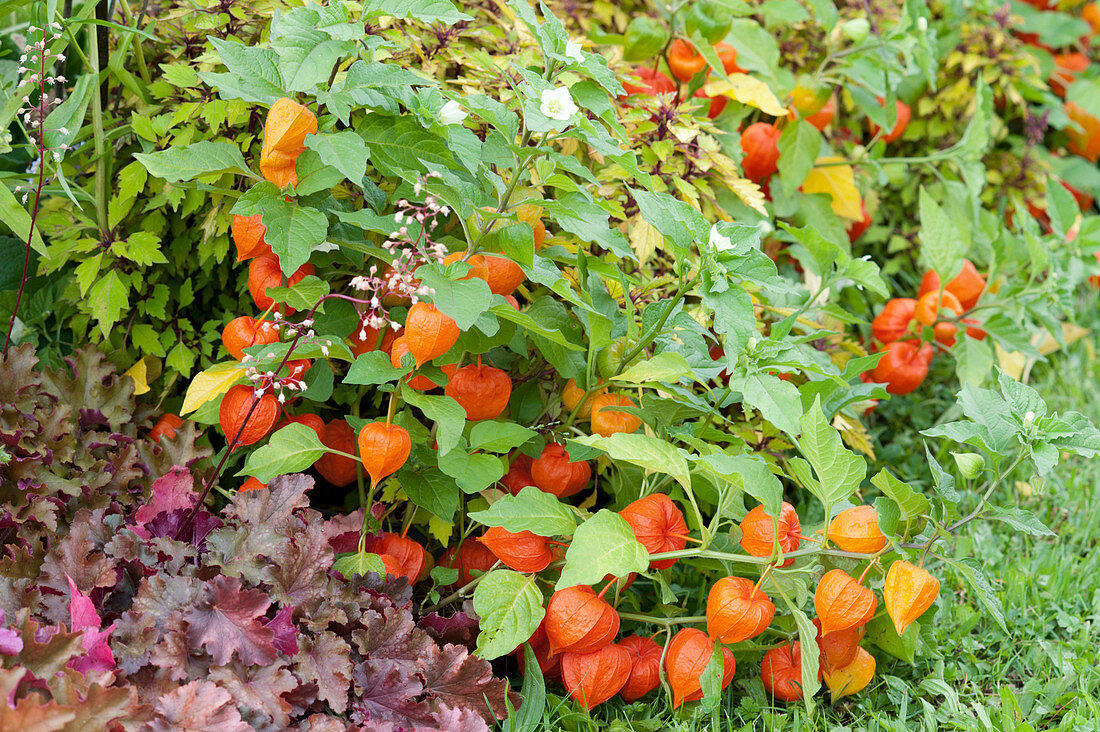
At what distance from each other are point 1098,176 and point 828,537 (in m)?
2.64

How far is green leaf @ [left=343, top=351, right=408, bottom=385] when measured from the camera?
4.25ft

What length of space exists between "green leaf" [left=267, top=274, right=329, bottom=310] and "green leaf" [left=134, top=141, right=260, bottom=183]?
7.1 inches

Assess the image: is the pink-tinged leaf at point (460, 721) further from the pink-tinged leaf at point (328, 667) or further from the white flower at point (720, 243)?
the white flower at point (720, 243)

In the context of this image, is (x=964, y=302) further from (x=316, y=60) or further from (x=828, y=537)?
(x=316, y=60)

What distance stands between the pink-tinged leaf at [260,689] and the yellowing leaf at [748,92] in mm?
1644

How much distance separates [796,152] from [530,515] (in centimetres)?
142

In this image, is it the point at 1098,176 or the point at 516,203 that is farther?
the point at 1098,176

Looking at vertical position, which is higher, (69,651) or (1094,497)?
(69,651)

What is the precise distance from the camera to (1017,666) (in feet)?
5.52

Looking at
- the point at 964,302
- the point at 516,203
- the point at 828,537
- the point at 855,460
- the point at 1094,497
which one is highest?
the point at 516,203

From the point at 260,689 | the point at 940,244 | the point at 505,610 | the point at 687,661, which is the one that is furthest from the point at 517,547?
the point at 940,244

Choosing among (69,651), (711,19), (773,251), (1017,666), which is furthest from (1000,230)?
(69,651)

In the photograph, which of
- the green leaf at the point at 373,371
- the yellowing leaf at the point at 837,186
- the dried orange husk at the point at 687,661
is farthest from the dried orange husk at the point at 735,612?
the yellowing leaf at the point at 837,186

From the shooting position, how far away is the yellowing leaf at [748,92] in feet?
7.04
